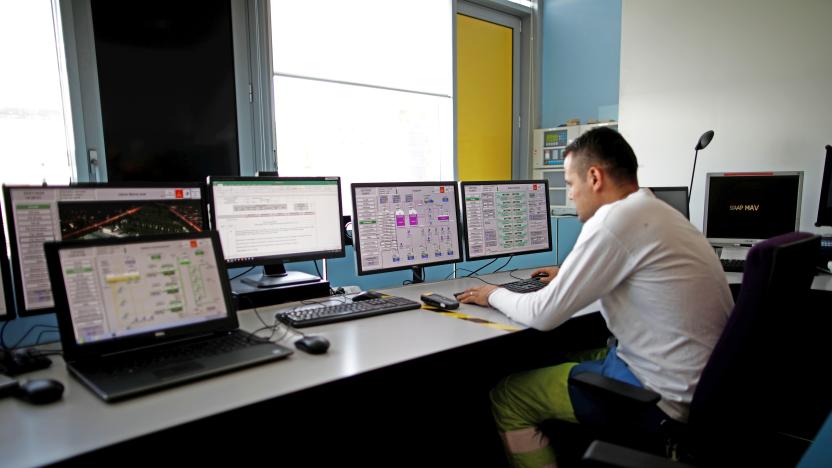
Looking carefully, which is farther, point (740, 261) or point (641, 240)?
point (740, 261)

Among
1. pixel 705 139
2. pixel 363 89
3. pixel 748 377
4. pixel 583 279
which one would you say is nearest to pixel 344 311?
pixel 583 279

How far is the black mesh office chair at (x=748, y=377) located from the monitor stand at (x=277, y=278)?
114 cm

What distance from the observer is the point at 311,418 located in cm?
196

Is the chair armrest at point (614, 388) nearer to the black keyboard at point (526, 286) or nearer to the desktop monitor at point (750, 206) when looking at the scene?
the black keyboard at point (526, 286)

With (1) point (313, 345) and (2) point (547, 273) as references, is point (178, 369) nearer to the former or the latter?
(1) point (313, 345)

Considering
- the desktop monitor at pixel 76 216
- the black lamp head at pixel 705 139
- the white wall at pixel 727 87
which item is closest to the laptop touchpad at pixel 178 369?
the desktop monitor at pixel 76 216

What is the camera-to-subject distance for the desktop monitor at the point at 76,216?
1423 mm

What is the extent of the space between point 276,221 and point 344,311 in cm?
45

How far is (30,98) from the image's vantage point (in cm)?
236

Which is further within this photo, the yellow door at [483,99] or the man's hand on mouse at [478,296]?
the yellow door at [483,99]

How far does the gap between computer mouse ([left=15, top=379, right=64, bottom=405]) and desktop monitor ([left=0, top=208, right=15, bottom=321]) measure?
0.37 meters

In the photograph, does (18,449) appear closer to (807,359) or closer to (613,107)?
(807,359)

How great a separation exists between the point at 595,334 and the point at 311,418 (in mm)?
1453

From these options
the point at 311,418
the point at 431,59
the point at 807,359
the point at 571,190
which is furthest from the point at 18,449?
the point at 431,59
